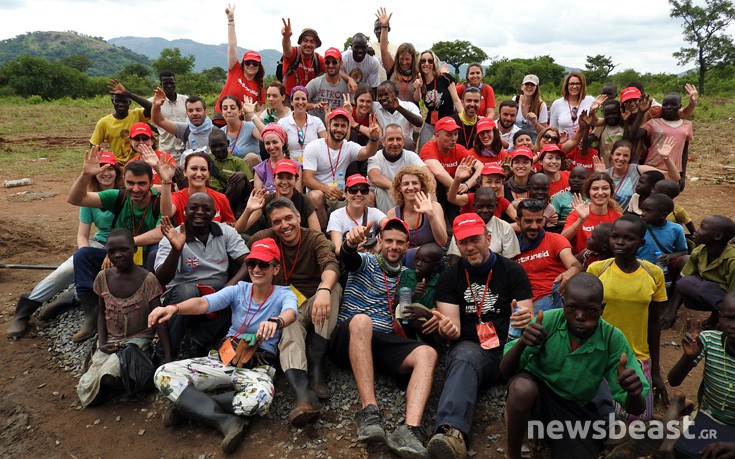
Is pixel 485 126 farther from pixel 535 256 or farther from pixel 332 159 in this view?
pixel 535 256

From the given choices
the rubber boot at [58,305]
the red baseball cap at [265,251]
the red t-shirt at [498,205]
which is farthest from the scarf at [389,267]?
the rubber boot at [58,305]

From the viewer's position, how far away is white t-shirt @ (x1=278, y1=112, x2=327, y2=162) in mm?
7629

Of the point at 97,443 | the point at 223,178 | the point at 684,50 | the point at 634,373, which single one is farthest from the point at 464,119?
the point at 684,50

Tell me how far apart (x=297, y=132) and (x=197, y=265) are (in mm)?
3163

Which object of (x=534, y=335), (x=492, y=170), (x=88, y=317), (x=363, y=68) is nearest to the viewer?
(x=534, y=335)

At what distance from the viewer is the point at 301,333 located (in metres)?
4.78

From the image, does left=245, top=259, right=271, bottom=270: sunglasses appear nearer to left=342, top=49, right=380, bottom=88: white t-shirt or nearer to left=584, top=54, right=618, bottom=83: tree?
left=342, top=49, right=380, bottom=88: white t-shirt

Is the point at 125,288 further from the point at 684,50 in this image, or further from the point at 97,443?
the point at 684,50

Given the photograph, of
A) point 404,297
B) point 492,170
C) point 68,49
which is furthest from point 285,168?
point 68,49

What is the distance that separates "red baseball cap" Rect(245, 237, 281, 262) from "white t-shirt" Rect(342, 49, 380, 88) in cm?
507

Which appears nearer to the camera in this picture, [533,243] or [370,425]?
[370,425]

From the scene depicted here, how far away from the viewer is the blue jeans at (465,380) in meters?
3.93

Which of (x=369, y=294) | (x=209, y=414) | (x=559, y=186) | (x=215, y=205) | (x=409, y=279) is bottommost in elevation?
(x=209, y=414)

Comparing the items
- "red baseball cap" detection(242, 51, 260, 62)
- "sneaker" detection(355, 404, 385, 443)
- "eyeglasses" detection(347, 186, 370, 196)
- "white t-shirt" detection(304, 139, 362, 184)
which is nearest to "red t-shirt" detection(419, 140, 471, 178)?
"white t-shirt" detection(304, 139, 362, 184)
